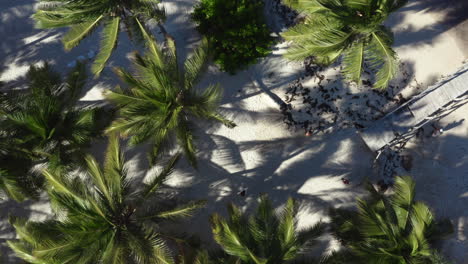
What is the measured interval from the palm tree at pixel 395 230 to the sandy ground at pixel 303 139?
Answer: 1994mm

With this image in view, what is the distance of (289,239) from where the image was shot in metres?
7.70

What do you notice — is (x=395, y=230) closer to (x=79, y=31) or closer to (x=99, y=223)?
(x=99, y=223)

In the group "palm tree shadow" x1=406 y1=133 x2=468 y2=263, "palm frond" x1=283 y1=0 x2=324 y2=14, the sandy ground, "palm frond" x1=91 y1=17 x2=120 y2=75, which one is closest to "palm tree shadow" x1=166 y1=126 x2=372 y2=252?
the sandy ground

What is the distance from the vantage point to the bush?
9.14 m

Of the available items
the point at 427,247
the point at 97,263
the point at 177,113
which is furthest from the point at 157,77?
the point at 427,247

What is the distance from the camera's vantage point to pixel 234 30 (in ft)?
29.9

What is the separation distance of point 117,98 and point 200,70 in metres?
2.11

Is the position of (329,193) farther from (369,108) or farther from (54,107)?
(54,107)

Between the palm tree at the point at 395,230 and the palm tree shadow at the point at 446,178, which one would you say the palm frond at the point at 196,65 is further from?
the palm tree shadow at the point at 446,178

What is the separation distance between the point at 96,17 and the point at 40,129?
3.05m

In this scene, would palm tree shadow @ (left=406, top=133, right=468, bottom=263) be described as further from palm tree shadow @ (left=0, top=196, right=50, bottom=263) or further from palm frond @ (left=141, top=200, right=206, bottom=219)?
palm tree shadow @ (left=0, top=196, right=50, bottom=263)

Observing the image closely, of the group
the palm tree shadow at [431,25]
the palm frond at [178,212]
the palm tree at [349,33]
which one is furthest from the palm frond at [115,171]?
the palm tree shadow at [431,25]

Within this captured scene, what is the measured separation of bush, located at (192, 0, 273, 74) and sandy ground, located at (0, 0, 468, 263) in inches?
38.3

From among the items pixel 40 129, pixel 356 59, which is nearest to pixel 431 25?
pixel 356 59
